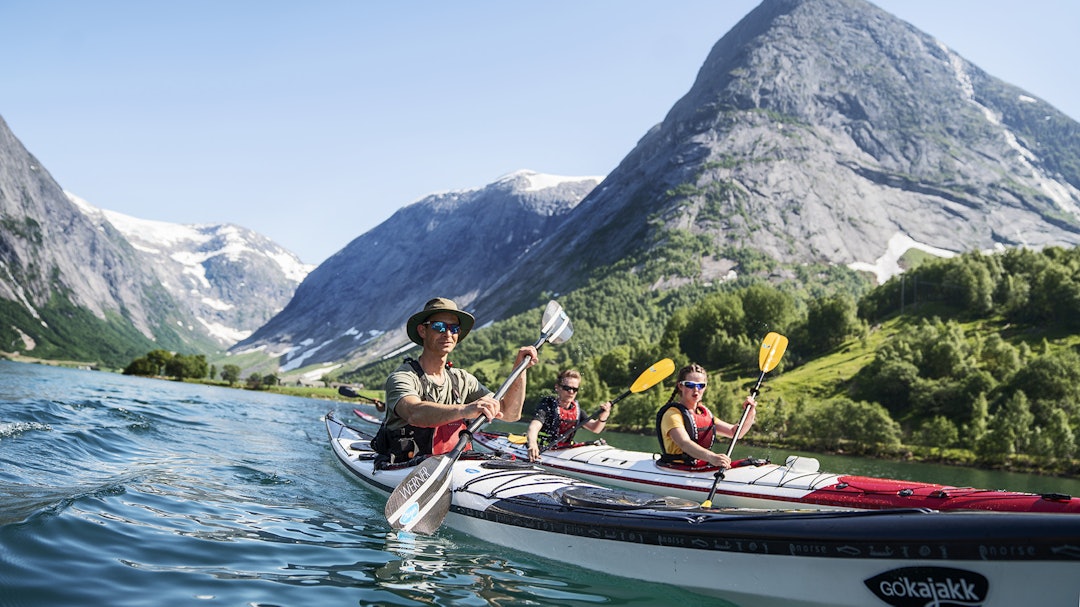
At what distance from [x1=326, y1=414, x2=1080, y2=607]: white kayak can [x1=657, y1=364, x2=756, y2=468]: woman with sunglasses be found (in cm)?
269

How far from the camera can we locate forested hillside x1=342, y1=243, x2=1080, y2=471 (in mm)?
67000

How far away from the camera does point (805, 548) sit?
6473 millimetres

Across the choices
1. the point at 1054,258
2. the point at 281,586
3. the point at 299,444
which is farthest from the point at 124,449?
the point at 1054,258

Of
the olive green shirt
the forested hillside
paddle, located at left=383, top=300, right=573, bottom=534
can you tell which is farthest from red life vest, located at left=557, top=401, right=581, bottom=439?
the forested hillside

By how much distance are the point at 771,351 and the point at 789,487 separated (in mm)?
2941

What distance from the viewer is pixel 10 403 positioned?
1023 inches

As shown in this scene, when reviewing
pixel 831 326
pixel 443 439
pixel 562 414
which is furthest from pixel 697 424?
pixel 831 326

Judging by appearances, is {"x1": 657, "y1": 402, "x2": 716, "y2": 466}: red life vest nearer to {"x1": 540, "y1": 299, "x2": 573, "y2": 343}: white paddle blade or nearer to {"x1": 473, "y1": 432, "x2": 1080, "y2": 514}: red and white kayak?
{"x1": 473, "y1": 432, "x2": 1080, "y2": 514}: red and white kayak

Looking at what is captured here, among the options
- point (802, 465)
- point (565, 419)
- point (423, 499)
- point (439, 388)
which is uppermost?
point (439, 388)

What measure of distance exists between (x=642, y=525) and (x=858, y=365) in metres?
103

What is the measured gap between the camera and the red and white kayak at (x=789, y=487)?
36.1 feet

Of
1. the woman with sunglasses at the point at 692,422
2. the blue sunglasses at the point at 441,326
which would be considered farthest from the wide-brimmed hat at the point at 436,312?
the woman with sunglasses at the point at 692,422

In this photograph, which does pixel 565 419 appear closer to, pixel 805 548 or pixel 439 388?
pixel 439 388

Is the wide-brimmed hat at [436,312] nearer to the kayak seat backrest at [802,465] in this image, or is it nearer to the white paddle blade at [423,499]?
the white paddle blade at [423,499]
